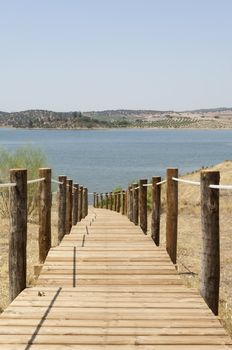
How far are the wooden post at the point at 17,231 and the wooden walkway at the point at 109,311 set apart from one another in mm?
201

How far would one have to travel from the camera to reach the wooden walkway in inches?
156

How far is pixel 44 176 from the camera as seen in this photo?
8.45 m

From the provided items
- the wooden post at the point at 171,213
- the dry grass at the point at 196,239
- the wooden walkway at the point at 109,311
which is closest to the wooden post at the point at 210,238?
the wooden walkway at the point at 109,311

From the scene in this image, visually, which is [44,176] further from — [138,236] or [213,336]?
[213,336]

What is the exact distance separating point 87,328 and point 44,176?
176 inches

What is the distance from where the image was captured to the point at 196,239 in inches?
686

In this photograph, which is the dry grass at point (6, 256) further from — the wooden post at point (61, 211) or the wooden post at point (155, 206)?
the wooden post at point (155, 206)

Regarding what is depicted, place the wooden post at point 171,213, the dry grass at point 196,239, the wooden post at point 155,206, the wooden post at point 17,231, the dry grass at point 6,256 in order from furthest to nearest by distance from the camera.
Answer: the wooden post at point 155,206 < the dry grass at point 196,239 < the dry grass at point 6,256 < the wooden post at point 171,213 < the wooden post at point 17,231

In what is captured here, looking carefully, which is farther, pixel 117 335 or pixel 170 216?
pixel 170 216

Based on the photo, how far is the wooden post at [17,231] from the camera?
5.56 m

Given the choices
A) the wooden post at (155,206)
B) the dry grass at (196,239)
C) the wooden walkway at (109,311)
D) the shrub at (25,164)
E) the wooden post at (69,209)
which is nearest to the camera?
the wooden walkway at (109,311)

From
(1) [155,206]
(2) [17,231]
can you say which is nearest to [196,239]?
(1) [155,206]

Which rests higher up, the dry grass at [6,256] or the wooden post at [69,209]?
the wooden post at [69,209]

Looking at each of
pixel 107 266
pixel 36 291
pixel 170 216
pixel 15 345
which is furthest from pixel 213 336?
pixel 170 216
